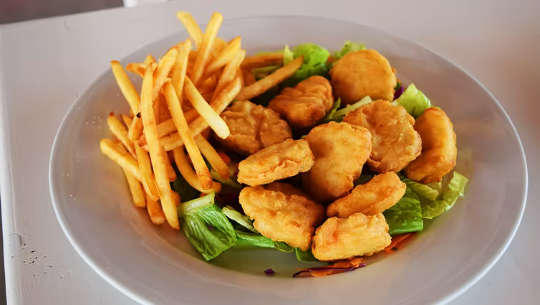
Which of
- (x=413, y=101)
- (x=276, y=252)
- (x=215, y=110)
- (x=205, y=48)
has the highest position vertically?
(x=205, y=48)

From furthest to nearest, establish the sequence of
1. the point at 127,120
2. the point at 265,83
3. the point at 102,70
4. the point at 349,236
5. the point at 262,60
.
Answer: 1. the point at 102,70
2. the point at 262,60
3. the point at 265,83
4. the point at 127,120
5. the point at 349,236

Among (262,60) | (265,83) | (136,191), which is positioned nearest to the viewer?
(136,191)

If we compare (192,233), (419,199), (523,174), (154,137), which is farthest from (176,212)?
(523,174)

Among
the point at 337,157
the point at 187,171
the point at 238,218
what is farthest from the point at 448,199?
the point at 187,171

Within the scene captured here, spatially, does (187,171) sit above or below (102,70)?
below

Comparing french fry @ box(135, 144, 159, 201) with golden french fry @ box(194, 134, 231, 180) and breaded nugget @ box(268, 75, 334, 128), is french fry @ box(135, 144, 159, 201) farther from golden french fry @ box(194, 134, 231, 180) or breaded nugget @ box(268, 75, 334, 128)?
breaded nugget @ box(268, 75, 334, 128)

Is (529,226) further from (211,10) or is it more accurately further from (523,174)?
(211,10)

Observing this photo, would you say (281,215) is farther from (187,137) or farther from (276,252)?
(187,137)

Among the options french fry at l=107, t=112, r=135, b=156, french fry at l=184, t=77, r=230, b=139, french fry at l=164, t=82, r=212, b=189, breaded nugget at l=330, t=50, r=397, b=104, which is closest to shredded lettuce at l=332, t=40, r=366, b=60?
breaded nugget at l=330, t=50, r=397, b=104

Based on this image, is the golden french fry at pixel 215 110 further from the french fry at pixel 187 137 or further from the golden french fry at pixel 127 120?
the golden french fry at pixel 127 120

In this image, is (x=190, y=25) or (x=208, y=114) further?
(x=190, y=25)
